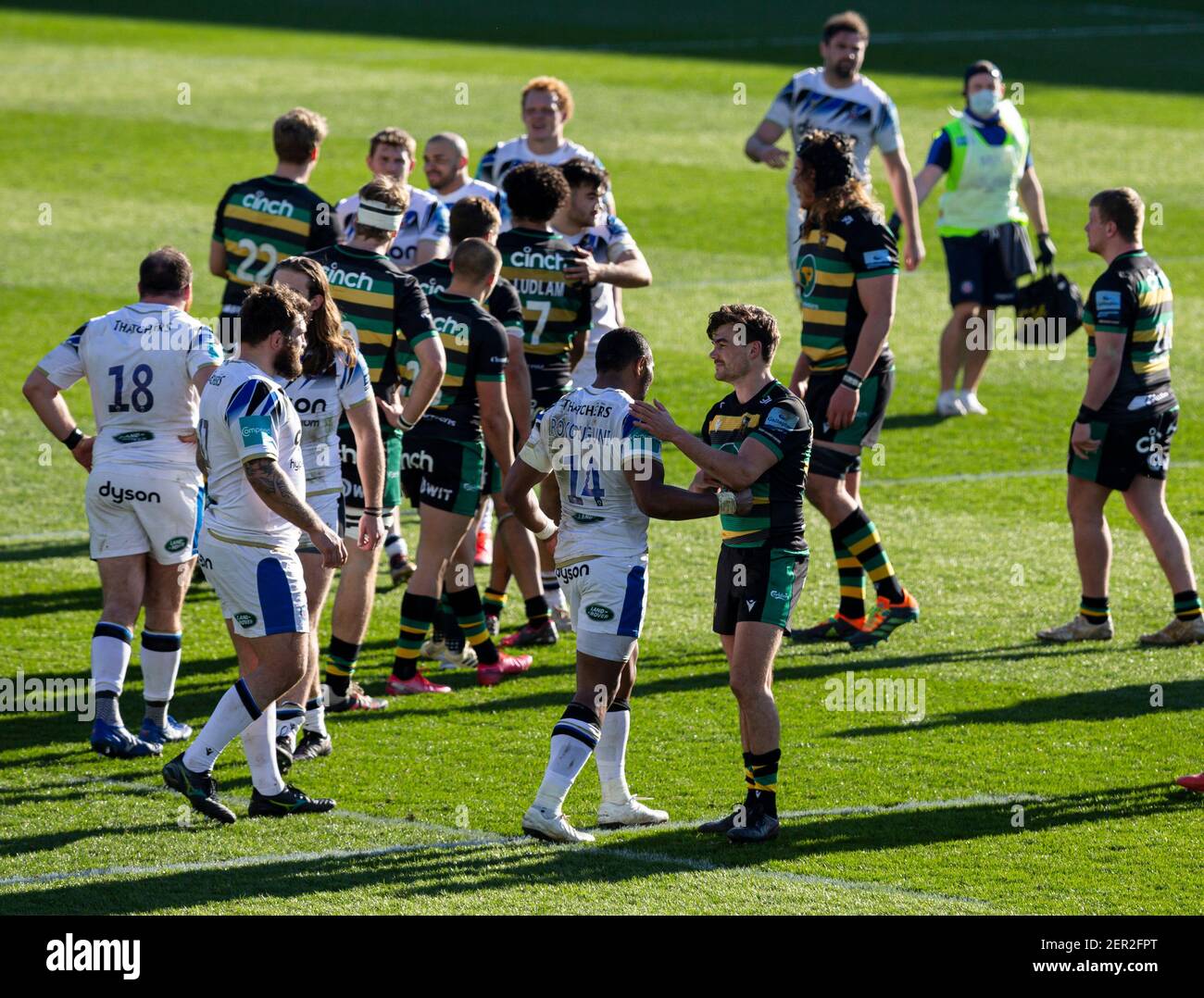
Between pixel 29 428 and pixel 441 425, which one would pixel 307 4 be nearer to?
pixel 29 428

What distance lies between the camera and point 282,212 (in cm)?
1045

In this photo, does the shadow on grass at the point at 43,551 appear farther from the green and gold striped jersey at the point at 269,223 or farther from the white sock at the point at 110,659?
the white sock at the point at 110,659

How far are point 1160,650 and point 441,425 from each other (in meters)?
3.66

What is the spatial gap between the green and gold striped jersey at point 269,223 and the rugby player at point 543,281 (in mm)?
1311

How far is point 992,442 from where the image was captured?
13602 mm

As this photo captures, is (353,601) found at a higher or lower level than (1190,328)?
lower

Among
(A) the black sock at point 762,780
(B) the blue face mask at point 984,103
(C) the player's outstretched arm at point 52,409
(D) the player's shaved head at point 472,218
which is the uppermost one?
(B) the blue face mask at point 984,103

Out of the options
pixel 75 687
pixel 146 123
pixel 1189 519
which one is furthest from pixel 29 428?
pixel 146 123

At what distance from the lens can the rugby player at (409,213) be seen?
11.0 metres

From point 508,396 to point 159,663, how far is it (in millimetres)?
2195

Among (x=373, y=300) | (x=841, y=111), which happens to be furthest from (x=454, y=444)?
(x=841, y=111)
